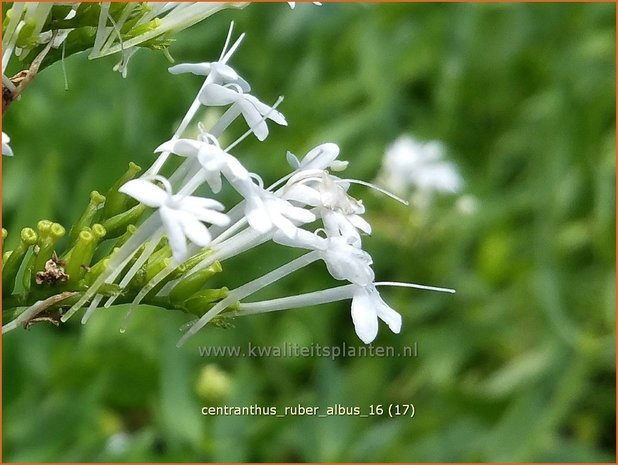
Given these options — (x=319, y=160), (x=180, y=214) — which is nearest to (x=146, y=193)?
(x=180, y=214)

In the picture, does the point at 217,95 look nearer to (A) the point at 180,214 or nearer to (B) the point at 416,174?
(A) the point at 180,214

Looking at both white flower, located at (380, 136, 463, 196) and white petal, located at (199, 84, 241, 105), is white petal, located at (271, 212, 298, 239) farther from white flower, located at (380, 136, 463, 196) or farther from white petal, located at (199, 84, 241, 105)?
white flower, located at (380, 136, 463, 196)

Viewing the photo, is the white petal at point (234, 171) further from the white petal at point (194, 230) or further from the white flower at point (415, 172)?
the white flower at point (415, 172)

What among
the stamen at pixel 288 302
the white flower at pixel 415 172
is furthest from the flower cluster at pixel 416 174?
the stamen at pixel 288 302

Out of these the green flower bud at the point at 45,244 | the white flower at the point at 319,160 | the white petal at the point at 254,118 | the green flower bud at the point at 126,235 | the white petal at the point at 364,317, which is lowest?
the white petal at the point at 364,317

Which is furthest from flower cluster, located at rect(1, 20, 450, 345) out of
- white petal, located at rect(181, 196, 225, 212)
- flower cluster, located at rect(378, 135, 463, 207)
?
flower cluster, located at rect(378, 135, 463, 207)

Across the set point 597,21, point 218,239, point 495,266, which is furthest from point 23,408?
point 597,21

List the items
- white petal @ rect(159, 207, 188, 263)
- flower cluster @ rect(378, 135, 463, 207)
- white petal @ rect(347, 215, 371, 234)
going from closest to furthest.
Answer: white petal @ rect(159, 207, 188, 263) < white petal @ rect(347, 215, 371, 234) < flower cluster @ rect(378, 135, 463, 207)
